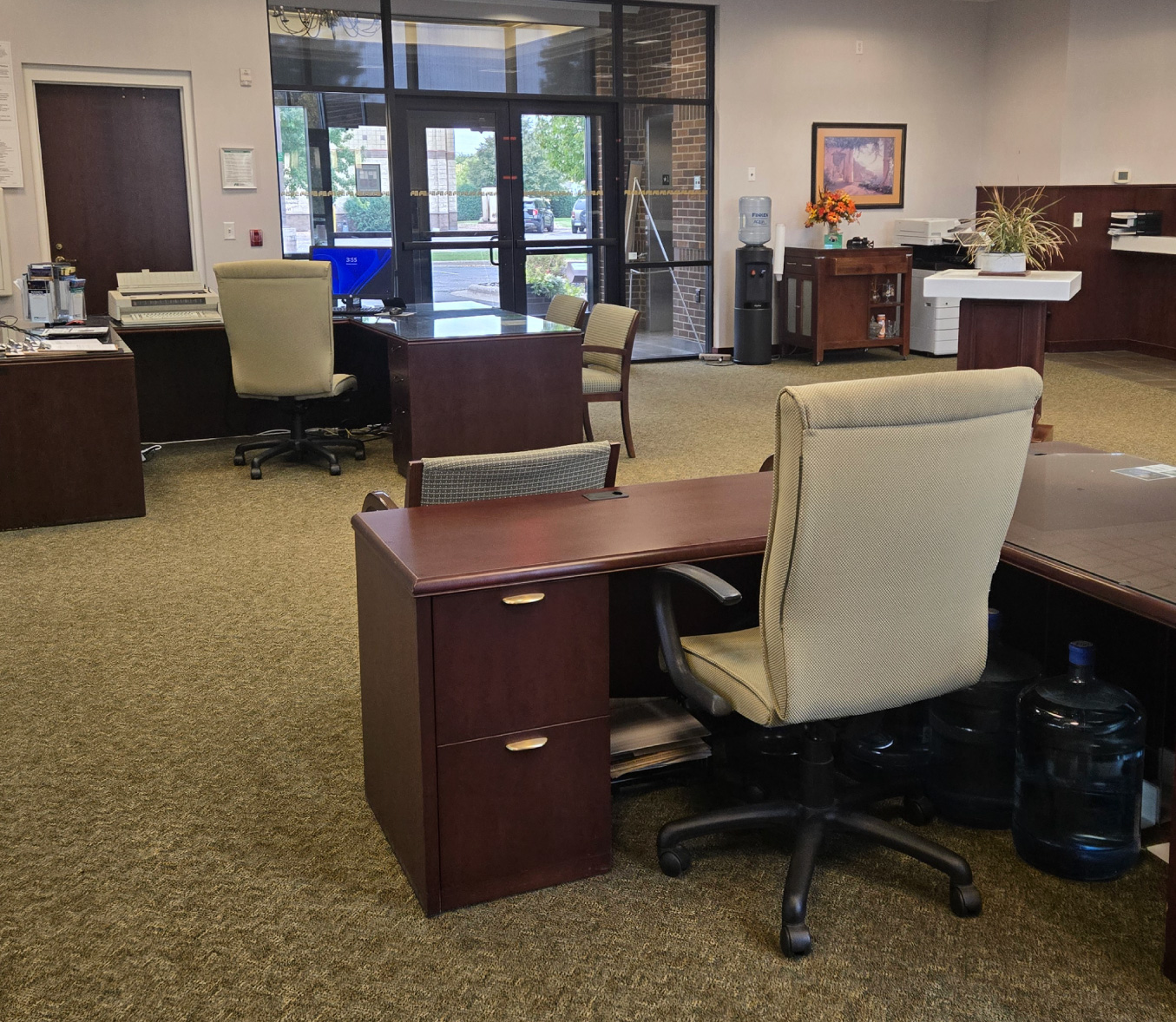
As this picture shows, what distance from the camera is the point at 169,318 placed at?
6375 mm

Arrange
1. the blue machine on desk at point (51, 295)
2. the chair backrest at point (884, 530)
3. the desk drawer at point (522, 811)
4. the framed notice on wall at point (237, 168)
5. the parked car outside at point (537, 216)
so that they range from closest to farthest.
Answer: the chair backrest at point (884, 530) < the desk drawer at point (522, 811) < the blue machine on desk at point (51, 295) < the framed notice on wall at point (237, 168) < the parked car outside at point (537, 216)

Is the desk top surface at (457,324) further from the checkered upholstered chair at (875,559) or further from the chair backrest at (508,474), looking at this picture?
the checkered upholstered chair at (875,559)

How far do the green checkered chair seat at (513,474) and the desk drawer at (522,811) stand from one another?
0.64 metres

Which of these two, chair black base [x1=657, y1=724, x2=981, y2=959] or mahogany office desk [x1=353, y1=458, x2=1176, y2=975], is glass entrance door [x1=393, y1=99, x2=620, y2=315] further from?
chair black base [x1=657, y1=724, x2=981, y2=959]

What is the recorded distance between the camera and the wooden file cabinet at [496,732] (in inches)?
84.0

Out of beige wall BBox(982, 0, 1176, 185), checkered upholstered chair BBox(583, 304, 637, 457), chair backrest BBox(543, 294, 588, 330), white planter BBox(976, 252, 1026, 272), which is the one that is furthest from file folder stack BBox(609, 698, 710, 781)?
beige wall BBox(982, 0, 1176, 185)

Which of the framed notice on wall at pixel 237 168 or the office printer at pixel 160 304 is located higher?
the framed notice on wall at pixel 237 168

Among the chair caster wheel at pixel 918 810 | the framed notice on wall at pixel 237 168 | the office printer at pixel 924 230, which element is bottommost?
the chair caster wheel at pixel 918 810

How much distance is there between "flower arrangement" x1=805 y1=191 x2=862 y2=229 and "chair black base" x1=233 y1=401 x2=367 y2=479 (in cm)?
499

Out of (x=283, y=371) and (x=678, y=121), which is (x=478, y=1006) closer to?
(x=283, y=371)

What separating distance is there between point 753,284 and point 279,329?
15.7ft

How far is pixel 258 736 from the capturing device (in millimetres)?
3023

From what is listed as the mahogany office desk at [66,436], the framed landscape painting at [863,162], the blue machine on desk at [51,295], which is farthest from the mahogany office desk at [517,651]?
the framed landscape painting at [863,162]

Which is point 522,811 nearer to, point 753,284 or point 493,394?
point 493,394
